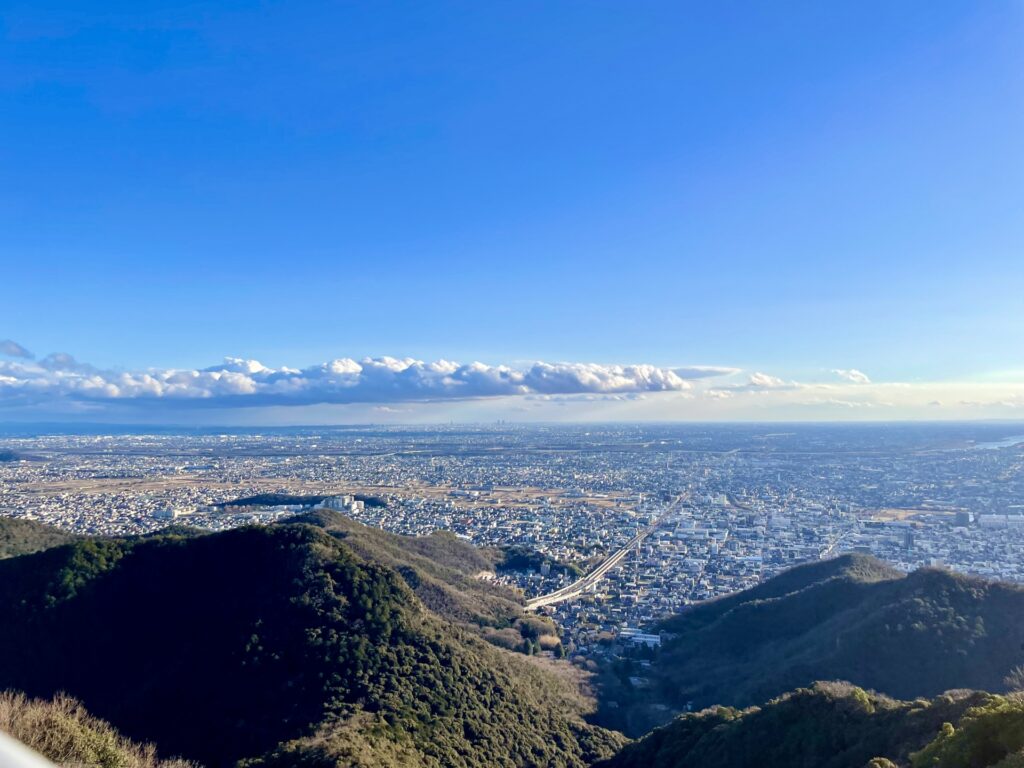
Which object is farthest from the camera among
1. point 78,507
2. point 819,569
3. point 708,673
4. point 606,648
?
point 78,507

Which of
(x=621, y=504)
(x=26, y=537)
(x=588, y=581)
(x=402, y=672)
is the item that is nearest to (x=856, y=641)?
(x=402, y=672)

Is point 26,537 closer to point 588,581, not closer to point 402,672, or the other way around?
point 402,672

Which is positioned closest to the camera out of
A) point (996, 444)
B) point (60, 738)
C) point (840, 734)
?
point (60, 738)

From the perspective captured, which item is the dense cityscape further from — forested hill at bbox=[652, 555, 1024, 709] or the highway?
forested hill at bbox=[652, 555, 1024, 709]

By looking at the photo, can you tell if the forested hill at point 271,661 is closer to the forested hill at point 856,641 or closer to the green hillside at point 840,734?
the green hillside at point 840,734

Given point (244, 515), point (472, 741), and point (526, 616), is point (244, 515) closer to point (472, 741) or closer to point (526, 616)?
point (526, 616)

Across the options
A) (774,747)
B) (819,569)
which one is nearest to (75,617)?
(774,747)

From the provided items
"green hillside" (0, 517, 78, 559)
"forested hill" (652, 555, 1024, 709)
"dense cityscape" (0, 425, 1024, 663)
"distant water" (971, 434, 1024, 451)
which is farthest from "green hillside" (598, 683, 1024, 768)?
"distant water" (971, 434, 1024, 451)

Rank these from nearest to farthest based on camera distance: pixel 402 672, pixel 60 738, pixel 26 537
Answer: pixel 60 738 → pixel 402 672 → pixel 26 537
